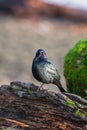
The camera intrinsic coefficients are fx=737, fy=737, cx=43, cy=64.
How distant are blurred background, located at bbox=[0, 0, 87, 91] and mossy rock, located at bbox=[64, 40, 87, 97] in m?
6.40

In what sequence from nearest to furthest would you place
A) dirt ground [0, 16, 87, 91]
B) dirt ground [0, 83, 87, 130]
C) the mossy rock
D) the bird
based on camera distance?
dirt ground [0, 83, 87, 130]
the bird
the mossy rock
dirt ground [0, 16, 87, 91]

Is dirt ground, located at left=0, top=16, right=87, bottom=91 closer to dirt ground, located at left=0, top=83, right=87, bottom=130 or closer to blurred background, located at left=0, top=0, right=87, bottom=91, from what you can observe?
blurred background, located at left=0, top=0, right=87, bottom=91

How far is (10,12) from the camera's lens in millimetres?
24281

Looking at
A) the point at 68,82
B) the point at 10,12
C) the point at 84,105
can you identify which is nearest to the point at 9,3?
the point at 10,12

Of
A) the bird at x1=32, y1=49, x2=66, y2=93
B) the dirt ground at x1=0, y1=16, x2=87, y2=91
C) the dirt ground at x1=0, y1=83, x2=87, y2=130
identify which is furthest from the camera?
the dirt ground at x1=0, y1=16, x2=87, y2=91

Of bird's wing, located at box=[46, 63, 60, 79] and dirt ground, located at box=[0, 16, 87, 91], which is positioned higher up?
dirt ground, located at box=[0, 16, 87, 91]

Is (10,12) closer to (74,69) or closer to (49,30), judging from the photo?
(49,30)

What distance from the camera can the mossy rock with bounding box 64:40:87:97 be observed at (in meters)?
11.2

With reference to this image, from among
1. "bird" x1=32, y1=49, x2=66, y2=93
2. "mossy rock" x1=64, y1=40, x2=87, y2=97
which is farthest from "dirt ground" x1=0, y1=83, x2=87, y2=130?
"mossy rock" x1=64, y1=40, x2=87, y2=97

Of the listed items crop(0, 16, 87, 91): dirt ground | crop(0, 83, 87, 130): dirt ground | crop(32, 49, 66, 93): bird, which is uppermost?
crop(0, 16, 87, 91): dirt ground

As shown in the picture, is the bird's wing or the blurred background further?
the blurred background

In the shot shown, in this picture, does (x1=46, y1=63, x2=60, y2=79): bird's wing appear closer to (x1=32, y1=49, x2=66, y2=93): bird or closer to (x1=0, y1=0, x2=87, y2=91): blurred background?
(x1=32, y1=49, x2=66, y2=93): bird

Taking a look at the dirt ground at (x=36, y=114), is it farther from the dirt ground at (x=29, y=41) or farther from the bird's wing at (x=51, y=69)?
the dirt ground at (x=29, y=41)

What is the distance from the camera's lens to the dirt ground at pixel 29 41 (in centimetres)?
1905
